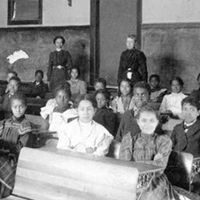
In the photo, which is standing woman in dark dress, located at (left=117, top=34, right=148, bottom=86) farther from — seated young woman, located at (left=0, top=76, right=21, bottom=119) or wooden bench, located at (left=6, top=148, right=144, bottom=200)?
wooden bench, located at (left=6, top=148, right=144, bottom=200)

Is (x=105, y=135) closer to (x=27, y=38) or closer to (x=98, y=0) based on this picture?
(x=98, y=0)

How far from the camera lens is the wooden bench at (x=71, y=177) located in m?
3.42

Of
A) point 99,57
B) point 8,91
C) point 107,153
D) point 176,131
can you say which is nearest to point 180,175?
point 107,153

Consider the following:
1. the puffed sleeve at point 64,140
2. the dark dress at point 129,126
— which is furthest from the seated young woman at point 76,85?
the puffed sleeve at point 64,140

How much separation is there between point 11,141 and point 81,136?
0.80 m

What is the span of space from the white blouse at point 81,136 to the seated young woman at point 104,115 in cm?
163

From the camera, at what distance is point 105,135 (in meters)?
4.89

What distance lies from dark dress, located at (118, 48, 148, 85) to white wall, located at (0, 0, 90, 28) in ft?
7.87

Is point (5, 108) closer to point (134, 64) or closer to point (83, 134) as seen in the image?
point (134, 64)

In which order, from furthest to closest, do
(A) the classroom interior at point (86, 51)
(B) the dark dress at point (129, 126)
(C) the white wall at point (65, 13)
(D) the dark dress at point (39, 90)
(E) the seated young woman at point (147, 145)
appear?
(C) the white wall at point (65, 13), (D) the dark dress at point (39, 90), (B) the dark dress at point (129, 126), (E) the seated young woman at point (147, 145), (A) the classroom interior at point (86, 51)

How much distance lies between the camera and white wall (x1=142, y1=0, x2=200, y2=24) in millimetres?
9562

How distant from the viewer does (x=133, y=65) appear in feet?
29.2

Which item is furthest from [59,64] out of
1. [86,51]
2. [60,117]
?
[60,117]

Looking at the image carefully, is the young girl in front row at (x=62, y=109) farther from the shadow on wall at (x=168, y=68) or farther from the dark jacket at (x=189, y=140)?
the shadow on wall at (x=168, y=68)
